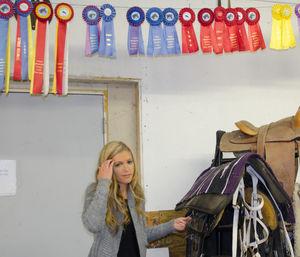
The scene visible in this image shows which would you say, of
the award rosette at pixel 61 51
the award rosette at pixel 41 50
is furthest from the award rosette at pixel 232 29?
the award rosette at pixel 41 50

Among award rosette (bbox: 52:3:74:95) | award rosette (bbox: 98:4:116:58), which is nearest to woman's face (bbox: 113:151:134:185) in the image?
award rosette (bbox: 52:3:74:95)

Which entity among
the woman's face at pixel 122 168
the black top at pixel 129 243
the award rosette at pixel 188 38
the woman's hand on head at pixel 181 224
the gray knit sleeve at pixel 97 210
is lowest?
the black top at pixel 129 243

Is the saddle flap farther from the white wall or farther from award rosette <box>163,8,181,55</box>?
award rosette <box>163,8,181,55</box>

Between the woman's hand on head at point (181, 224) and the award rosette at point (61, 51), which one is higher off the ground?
the award rosette at point (61, 51)

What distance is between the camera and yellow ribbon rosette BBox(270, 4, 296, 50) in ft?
7.85

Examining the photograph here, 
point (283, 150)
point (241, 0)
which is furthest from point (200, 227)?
point (241, 0)

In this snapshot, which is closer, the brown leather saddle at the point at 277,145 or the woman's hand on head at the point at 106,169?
the woman's hand on head at the point at 106,169

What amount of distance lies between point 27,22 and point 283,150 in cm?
160

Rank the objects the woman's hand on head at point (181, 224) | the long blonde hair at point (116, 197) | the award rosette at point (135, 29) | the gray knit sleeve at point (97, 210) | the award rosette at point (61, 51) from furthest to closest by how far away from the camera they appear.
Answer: the award rosette at point (135, 29)
the award rosette at point (61, 51)
the woman's hand on head at point (181, 224)
the long blonde hair at point (116, 197)
the gray knit sleeve at point (97, 210)

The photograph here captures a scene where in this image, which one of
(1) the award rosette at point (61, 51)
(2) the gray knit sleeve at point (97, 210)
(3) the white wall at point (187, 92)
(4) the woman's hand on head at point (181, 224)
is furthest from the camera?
(3) the white wall at point (187, 92)

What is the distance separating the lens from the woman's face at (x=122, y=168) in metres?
1.90

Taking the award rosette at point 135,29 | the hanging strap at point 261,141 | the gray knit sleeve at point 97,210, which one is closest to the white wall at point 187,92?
the award rosette at point 135,29

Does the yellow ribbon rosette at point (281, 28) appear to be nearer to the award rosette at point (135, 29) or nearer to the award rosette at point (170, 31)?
the award rosette at point (170, 31)

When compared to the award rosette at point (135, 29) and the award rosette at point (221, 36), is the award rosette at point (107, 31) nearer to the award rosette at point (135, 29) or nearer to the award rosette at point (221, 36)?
the award rosette at point (135, 29)
